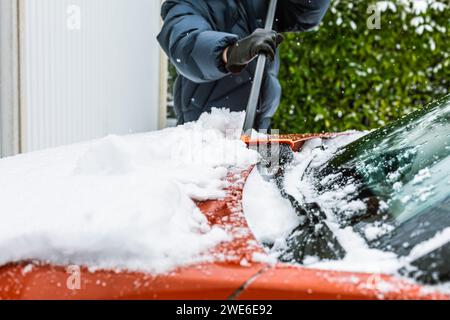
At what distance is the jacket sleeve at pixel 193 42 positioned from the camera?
254 cm

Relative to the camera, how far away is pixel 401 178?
118 cm

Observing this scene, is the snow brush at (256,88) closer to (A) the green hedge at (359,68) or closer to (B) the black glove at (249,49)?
(B) the black glove at (249,49)

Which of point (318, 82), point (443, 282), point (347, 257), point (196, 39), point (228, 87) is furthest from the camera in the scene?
point (318, 82)

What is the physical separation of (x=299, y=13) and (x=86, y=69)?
251 centimetres

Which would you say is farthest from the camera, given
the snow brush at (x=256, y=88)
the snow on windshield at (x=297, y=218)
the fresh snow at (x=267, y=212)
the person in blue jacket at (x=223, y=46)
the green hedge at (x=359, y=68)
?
the green hedge at (x=359, y=68)

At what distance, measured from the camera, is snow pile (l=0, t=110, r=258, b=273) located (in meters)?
0.91

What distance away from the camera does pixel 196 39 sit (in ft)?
8.59

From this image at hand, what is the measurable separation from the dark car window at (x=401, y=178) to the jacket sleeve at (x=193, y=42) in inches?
45.2

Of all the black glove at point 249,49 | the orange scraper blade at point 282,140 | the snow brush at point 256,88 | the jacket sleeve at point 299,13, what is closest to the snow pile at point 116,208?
the orange scraper blade at point 282,140

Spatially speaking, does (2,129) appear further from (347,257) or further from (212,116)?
(347,257)

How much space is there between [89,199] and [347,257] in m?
0.50

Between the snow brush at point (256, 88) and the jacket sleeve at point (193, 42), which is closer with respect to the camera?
the snow brush at point (256, 88)

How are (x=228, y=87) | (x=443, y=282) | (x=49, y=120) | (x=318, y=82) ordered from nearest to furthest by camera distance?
1. (x=443, y=282)
2. (x=228, y=87)
3. (x=49, y=120)
4. (x=318, y=82)

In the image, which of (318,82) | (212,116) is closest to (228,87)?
(212,116)
